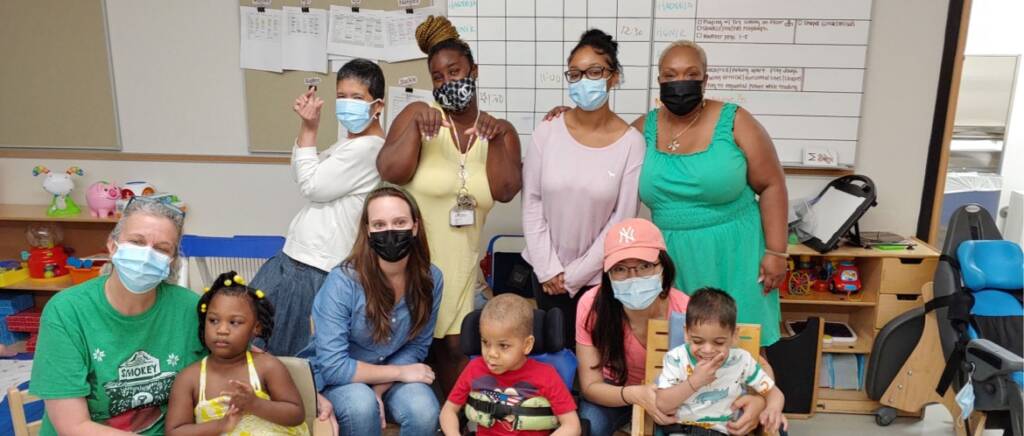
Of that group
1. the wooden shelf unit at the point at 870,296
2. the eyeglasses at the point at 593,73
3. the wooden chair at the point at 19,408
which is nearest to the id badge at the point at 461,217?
the eyeglasses at the point at 593,73

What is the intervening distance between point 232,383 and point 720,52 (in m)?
2.65

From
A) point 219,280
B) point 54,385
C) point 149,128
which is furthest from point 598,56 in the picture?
point 149,128

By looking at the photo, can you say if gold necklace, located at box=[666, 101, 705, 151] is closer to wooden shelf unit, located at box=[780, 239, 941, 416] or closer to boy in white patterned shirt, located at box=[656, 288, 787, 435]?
boy in white patterned shirt, located at box=[656, 288, 787, 435]

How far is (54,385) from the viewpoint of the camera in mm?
1650

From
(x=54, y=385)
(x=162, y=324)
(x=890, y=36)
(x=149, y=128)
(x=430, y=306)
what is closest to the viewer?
(x=54, y=385)

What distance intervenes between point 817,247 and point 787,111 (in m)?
0.72

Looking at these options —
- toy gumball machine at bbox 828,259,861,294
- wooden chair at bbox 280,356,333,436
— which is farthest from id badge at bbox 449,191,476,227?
toy gumball machine at bbox 828,259,861,294

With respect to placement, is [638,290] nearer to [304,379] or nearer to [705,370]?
[705,370]

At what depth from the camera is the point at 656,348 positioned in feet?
6.33

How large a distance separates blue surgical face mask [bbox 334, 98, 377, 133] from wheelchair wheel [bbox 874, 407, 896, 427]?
8.58 ft

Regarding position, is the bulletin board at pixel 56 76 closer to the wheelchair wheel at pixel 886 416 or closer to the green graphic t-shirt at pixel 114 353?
the green graphic t-shirt at pixel 114 353

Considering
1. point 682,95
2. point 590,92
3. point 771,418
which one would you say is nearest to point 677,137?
point 682,95

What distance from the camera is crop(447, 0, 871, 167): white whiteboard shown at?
128 inches

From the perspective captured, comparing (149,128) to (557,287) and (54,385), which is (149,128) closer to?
(54,385)
